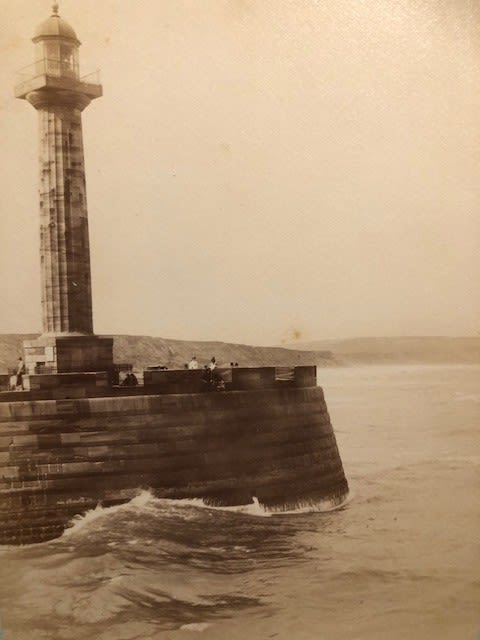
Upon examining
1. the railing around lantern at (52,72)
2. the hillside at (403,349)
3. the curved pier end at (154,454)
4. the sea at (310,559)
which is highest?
the railing around lantern at (52,72)

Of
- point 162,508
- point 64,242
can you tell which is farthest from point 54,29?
point 162,508

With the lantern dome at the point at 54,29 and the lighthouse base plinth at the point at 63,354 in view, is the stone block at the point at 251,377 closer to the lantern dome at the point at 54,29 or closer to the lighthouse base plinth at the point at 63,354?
the lighthouse base plinth at the point at 63,354

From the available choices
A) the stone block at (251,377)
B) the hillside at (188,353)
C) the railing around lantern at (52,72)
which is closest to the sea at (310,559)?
the hillside at (188,353)

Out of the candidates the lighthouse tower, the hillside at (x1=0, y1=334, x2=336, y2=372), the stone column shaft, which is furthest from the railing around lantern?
the hillside at (x1=0, y1=334, x2=336, y2=372)

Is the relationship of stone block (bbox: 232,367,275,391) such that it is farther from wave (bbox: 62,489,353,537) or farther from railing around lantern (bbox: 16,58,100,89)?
railing around lantern (bbox: 16,58,100,89)

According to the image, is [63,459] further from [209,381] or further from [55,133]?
[55,133]

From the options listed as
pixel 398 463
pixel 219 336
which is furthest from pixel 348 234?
pixel 398 463
